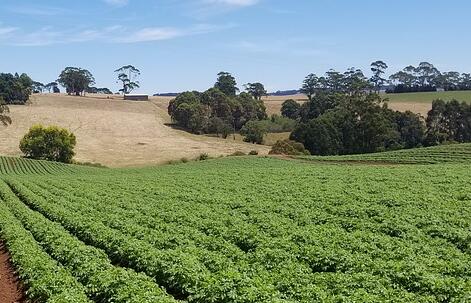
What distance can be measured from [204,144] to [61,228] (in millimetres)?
83046

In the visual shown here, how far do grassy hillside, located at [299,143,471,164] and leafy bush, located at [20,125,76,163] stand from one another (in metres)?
44.4

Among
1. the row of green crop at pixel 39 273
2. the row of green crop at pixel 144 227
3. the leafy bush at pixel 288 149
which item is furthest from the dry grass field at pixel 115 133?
the row of green crop at pixel 39 273

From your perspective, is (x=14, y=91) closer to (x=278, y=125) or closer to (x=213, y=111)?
(x=213, y=111)

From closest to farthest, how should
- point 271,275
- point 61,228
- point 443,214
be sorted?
point 271,275 < point 443,214 < point 61,228

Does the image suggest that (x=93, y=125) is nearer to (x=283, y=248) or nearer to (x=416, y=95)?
(x=416, y=95)

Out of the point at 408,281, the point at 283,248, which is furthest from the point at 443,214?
the point at 408,281

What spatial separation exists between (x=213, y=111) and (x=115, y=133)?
2882 centimetres

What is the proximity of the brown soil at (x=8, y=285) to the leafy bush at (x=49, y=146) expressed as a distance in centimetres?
7106

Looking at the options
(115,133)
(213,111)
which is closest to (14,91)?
(115,133)

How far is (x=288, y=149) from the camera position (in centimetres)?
8625

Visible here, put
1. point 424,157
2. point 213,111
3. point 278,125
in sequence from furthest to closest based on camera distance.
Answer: point 213,111, point 278,125, point 424,157

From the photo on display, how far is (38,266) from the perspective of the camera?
17.2 metres

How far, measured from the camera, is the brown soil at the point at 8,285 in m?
16.6

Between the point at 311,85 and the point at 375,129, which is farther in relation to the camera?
the point at 311,85
